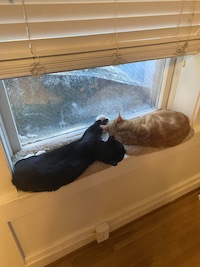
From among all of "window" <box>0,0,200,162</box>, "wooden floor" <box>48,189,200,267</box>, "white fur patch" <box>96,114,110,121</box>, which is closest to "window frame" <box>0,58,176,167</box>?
"window" <box>0,0,200,162</box>

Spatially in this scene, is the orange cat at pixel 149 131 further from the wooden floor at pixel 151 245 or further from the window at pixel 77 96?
the wooden floor at pixel 151 245

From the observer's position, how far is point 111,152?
94cm

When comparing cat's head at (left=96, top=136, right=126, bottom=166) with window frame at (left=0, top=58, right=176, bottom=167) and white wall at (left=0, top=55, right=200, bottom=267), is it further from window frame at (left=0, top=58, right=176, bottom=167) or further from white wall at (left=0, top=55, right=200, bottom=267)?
window frame at (left=0, top=58, right=176, bottom=167)

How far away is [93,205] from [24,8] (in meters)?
0.98

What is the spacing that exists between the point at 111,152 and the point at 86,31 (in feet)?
1.73

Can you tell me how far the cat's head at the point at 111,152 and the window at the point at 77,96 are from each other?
23cm

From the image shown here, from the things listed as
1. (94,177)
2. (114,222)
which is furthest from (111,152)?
(114,222)

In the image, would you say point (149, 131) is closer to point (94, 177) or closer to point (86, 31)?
point (94, 177)

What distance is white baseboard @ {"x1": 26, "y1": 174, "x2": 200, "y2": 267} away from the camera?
44.0 inches

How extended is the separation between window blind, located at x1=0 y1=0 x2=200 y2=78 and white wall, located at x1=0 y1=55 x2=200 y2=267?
0.29 metres

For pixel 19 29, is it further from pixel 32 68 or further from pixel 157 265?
pixel 157 265

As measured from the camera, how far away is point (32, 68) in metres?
0.67

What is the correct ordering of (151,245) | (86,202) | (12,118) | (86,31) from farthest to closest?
1. (151,245)
2. (86,202)
3. (12,118)
4. (86,31)

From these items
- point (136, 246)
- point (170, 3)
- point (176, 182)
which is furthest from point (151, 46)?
point (136, 246)
